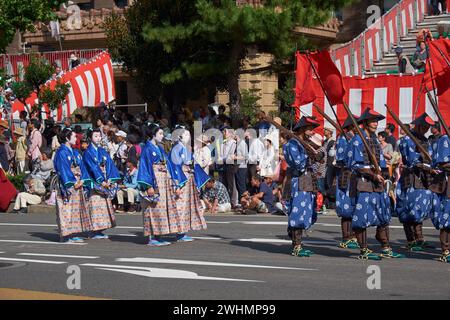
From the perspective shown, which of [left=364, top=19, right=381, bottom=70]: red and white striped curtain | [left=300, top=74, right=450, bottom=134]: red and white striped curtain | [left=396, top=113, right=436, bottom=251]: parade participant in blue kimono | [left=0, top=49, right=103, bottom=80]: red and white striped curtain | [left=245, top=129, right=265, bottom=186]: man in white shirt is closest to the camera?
[left=396, top=113, right=436, bottom=251]: parade participant in blue kimono

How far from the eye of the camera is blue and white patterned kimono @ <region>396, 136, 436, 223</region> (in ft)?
42.9

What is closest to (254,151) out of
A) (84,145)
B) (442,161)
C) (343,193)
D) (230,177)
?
(230,177)

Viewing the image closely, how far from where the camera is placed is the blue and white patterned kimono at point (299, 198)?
12875 mm

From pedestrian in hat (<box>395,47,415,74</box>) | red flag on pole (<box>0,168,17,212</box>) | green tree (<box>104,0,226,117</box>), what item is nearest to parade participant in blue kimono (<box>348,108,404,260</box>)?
red flag on pole (<box>0,168,17,212</box>)

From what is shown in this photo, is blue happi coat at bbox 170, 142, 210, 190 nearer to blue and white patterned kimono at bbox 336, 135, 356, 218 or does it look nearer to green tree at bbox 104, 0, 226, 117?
blue and white patterned kimono at bbox 336, 135, 356, 218

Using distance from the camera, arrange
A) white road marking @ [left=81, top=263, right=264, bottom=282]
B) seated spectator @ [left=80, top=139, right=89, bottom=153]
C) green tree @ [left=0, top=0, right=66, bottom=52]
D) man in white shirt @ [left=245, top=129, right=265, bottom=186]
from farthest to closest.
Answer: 1. green tree @ [left=0, top=0, right=66, bottom=52]
2. man in white shirt @ [left=245, top=129, right=265, bottom=186]
3. seated spectator @ [left=80, top=139, right=89, bottom=153]
4. white road marking @ [left=81, top=263, right=264, bottom=282]

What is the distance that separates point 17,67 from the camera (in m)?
29.6

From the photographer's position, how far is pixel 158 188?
49.2 ft

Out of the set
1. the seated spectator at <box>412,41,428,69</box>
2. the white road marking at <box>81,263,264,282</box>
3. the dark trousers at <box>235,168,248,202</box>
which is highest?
the seated spectator at <box>412,41,428,69</box>

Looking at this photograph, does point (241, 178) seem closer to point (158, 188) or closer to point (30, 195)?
point (30, 195)

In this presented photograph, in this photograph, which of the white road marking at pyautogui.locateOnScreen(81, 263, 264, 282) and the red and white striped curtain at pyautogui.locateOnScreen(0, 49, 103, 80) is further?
the red and white striped curtain at pyautogui.locateOnScreen(0, 49, 103, 80)

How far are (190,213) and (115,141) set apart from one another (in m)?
8.03
